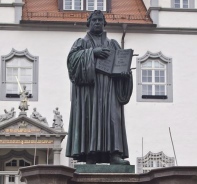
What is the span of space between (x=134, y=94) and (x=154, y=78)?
107 cm

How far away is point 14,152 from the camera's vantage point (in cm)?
3059

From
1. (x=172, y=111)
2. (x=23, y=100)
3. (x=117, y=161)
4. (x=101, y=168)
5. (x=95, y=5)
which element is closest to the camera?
(x=101, y=168)

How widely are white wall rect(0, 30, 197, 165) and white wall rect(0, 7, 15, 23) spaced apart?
1.47 ft

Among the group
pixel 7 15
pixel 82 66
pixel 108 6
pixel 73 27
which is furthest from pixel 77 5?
pixel 82 66

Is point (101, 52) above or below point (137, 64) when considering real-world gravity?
below

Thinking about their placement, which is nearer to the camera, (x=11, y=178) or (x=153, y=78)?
(x=11, y=178)

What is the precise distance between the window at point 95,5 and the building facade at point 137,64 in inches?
28.7

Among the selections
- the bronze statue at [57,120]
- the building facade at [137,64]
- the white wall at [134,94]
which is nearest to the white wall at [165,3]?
the building facade at [137,64]

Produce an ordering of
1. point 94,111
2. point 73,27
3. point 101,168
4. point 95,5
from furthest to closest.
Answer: point 95,5 < point 73,27 < point 94,111 < point 101,168

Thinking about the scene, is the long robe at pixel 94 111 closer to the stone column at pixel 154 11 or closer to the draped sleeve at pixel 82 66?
the draped sleeve at pixel 82 66

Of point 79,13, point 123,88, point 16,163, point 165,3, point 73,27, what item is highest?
point 165,3

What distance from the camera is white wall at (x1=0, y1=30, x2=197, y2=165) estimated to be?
31.5 meters

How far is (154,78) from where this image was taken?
32188mm

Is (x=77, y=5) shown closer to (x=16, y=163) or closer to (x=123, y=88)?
(x=16, y=163)
